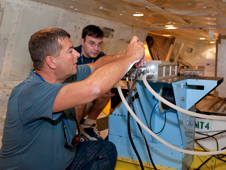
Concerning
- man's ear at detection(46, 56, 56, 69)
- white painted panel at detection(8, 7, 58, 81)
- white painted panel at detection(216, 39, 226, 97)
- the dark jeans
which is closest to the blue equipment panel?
the dark jeans

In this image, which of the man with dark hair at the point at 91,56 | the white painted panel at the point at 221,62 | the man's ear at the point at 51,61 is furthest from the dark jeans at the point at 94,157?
the white painted panel at the point at 221,62

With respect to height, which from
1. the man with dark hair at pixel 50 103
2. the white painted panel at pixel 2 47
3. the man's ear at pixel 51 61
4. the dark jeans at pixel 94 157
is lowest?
the dark jeans at pixel 94 157

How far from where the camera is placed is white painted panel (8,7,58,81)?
6.94 feet

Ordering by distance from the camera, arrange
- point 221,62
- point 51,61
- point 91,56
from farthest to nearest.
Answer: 1. point 221,62
2. point 91,56
3. point 51,61

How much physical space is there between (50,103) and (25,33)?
1.40 m

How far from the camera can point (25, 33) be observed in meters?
2.18

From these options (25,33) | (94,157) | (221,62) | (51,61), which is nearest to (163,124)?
(94,157)

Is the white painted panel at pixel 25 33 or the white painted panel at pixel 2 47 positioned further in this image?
the white painted panel at pixel 25 33

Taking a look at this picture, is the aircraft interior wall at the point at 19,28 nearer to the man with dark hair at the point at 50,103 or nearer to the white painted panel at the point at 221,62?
the man with dark hair at the point at 50,103

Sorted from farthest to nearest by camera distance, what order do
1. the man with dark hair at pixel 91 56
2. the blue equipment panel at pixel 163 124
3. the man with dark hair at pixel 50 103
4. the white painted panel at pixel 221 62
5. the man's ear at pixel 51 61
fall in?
1. the white painted panel at pixel 221 62
2. the man with dark hair at pixel 91 56
3. the blue equipment panel at pixel 163 124
4. the man's ear at pixel 51 61
5. the man with dark hair at pixel 50 103

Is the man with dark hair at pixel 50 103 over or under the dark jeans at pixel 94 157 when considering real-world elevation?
over

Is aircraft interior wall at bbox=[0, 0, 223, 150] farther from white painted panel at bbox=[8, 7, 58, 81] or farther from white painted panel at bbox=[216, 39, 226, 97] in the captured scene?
white painted panel at bbox=[216, 39, 226, 97]

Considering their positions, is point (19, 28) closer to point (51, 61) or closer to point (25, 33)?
point (25, 33)

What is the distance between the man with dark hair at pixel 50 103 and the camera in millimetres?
1054
